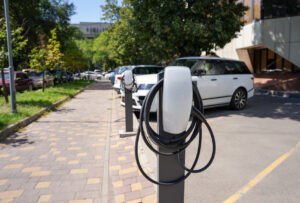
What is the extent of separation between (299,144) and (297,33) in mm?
13558

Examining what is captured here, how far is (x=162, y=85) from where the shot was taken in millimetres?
1829

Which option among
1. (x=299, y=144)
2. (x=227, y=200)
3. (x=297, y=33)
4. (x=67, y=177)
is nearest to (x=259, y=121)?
(x=299, y=144)

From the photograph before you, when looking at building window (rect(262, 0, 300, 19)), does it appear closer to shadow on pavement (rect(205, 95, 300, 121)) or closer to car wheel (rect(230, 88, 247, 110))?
shadow on pavement (rect(205, 95, 300, 121))

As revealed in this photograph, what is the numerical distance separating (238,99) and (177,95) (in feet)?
23.1

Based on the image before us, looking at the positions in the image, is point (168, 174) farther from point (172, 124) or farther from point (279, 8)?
point (279, 8)

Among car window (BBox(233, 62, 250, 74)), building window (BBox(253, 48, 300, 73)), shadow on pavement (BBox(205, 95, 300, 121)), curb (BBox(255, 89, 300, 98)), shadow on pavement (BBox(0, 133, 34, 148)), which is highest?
building window (BBox(253, 48, 300, 73))

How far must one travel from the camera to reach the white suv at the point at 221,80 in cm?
712

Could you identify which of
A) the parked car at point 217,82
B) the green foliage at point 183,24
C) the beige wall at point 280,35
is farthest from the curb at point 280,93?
the parked car at point 217,82

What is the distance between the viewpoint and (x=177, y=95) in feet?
5.46

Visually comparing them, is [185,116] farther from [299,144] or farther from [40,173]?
[299,144]

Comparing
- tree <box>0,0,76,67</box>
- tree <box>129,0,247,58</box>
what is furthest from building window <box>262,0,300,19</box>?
tree <box>0,0,76,67</box>

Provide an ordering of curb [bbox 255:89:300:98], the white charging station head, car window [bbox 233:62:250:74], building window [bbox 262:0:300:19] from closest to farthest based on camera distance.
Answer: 1. the white charging station head
2. car window [bbox 233:62:250:74]
3. curb [bbox 255:89:300:98]
4. building window [bbox 262:0:300:19]

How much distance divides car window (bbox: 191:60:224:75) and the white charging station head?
5567mm

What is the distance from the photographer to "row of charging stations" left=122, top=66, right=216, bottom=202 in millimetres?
1680
